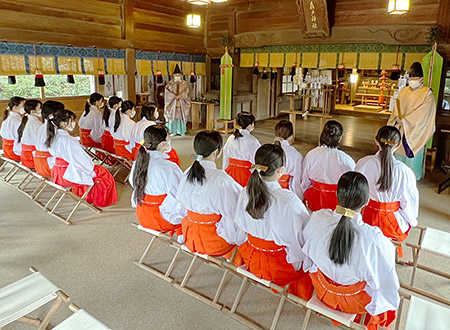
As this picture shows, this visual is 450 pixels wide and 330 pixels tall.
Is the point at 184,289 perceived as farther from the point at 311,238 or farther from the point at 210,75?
the point at 210,75

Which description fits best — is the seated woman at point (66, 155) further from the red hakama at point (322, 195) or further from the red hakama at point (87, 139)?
the red hakama at point (322, 195)

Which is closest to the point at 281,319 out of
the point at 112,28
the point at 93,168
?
the point at 93,168

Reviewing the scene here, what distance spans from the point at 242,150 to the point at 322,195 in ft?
4.18

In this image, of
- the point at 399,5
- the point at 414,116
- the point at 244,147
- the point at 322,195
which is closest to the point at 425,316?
the point at 322,195

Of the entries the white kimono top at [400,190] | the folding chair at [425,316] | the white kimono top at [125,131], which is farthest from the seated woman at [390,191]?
the white kimono top at [125,131]

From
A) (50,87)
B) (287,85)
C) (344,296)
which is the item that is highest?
(287,85)

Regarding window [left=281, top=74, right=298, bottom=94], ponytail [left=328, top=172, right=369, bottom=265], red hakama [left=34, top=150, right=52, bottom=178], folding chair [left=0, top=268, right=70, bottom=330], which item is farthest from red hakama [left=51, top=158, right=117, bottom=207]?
window [left=281, top=74, right=298, bottom=94]

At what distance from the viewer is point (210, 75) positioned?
10.9m

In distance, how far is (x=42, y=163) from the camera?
4.84m

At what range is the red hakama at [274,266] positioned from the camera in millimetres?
2486

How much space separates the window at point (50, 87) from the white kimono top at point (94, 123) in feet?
6.93

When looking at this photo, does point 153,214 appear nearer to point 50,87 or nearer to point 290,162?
point 290,162

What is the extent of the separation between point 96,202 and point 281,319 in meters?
3.17

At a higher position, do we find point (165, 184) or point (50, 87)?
point (50, 87)
